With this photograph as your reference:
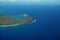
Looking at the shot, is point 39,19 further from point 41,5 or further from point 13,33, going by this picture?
point 13,33

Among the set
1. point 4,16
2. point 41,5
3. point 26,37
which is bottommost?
point 26,37

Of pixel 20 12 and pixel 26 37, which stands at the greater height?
pixel 20 12

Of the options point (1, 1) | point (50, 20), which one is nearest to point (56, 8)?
point (50, 20)
